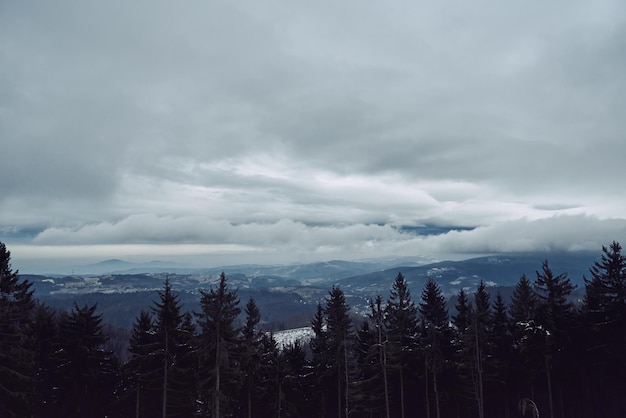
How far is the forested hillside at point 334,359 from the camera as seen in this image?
3622 centimetres

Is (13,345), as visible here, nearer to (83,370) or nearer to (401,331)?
(83,370)

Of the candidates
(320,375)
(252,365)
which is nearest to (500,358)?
(320,375)

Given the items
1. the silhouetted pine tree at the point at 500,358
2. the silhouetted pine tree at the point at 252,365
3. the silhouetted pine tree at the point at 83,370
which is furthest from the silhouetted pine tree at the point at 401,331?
the silhouetted pine tree at the point at 83,370

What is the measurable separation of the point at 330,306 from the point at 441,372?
15.3 metres

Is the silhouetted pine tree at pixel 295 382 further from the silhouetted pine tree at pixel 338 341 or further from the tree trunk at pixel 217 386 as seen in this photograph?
the tree trunk at pixel 217 386

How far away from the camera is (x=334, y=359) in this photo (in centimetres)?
4781

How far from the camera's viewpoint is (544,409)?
52.3 m

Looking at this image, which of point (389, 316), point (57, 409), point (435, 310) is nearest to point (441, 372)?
point (435, 310)

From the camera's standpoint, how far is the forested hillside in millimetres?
36219

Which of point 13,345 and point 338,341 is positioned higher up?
point 13,345

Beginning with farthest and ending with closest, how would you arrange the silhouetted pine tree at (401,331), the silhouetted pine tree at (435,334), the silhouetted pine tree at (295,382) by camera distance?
the silhouetted pine tree at (295,382) → the silhouetted pine tree at (435,334) → the silhouetted pine tree at (401,331)

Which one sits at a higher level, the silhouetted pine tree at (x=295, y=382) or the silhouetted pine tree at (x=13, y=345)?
the silhouetted pine tree at (x=13, y=345)

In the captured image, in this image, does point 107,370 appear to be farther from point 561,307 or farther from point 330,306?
point 561,307

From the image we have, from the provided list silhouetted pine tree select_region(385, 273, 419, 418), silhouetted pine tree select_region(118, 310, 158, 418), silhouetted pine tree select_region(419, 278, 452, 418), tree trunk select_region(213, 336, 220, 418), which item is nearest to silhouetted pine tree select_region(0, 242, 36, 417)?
silhouetted pine tree select_region(118, 310, 158, 418)
